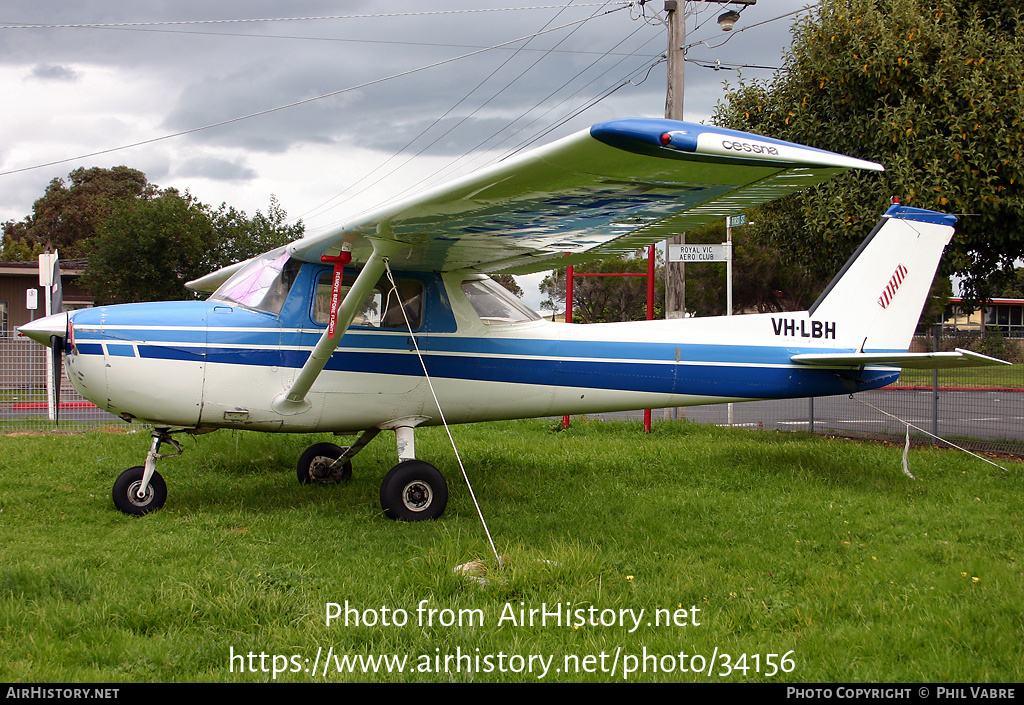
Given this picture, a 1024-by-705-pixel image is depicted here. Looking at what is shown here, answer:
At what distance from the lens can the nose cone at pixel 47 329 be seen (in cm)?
573

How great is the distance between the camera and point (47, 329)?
18.8 feet

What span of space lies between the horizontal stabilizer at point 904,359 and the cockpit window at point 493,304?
118 inches

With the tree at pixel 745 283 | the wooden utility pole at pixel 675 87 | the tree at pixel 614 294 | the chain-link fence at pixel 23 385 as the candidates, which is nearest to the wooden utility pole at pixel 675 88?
the wooden utility pole at pixel 675 87

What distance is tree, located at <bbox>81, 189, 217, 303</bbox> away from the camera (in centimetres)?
2417

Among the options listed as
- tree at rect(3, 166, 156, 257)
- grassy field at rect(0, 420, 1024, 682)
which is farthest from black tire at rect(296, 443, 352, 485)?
tree at rect(3, 166, 156, 257)

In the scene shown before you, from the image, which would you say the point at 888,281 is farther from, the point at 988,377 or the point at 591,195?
the point at 988,377

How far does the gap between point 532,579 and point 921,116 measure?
8.34m

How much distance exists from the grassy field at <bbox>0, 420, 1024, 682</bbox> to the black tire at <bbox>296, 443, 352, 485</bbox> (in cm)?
22

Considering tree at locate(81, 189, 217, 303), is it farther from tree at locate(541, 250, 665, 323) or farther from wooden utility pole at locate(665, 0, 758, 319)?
tree at locate(541, 250, 665, 323)

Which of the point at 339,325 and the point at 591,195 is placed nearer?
the point at 591,195

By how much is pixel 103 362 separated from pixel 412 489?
2718 millimetres

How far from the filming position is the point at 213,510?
248 inches

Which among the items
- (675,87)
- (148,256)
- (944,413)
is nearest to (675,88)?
(675,87)
